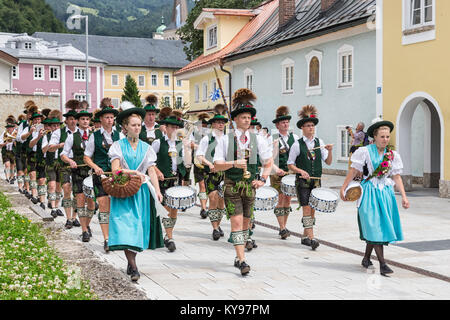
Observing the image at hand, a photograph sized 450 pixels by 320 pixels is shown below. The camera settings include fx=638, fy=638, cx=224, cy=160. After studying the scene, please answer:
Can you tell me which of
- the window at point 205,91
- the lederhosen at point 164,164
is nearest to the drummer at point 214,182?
the lederhosen at point 164,164

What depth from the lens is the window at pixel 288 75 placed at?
28.3m

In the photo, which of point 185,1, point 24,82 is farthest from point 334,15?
point 185,1

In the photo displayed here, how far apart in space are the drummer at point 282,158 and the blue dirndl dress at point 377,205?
2.33 meters

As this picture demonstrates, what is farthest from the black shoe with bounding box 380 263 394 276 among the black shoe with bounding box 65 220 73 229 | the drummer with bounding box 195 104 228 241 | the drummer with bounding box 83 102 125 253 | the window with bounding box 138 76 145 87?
the window with bounding box 138 76 145 87

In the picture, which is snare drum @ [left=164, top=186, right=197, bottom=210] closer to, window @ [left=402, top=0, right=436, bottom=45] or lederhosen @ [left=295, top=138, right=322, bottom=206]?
lederhosen @ [left=295, top=138, right=322, bottom=206]

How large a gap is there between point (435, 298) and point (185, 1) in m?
141

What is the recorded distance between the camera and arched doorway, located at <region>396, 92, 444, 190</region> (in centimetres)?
1867

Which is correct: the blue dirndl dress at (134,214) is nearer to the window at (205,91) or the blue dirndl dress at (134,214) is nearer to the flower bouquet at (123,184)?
the flower bouquet at (123,184)

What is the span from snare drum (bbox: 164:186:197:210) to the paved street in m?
0.67

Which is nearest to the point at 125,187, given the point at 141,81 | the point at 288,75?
the point at 288,75

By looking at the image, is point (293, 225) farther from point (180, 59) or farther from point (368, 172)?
point (180, 59)

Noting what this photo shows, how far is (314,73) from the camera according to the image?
26375 mm

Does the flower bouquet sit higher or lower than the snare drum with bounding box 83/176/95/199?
higher

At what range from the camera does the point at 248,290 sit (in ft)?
22.1
